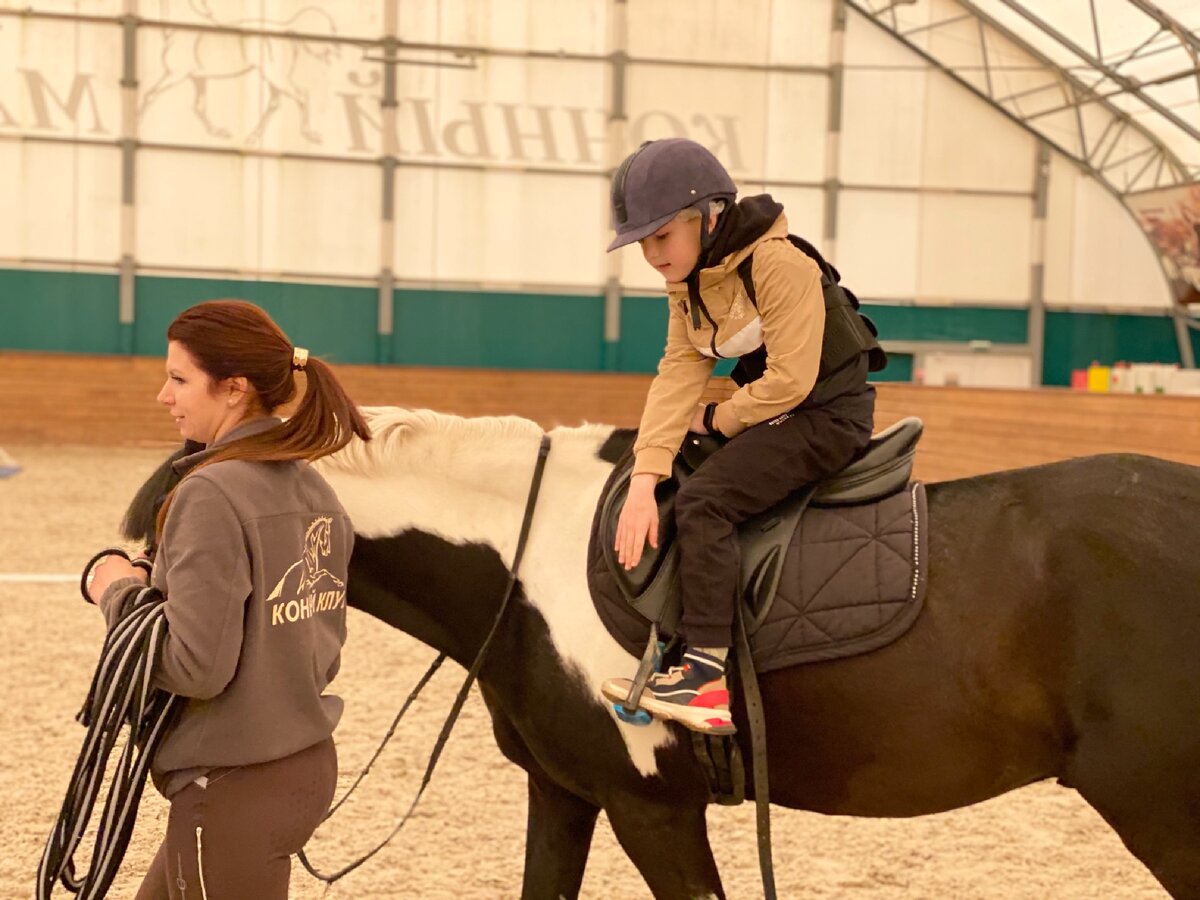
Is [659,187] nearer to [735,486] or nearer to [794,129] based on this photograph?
[735,486]

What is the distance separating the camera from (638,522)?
6.60 feet

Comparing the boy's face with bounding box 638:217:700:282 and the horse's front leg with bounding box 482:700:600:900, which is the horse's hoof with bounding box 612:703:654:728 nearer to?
the horse's front leg with bounding box 482:700:600:900

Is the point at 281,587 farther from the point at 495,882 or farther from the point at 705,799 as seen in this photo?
the point at 495,882

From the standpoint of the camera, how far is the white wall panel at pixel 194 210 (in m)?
15.0

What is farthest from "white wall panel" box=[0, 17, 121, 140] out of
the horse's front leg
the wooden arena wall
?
the horse's front leg

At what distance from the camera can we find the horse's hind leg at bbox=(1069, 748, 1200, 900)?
1904 millimetres

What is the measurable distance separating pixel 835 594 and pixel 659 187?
0.75 m

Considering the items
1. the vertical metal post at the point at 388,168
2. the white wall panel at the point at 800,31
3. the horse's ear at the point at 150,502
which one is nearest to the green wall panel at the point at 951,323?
the white wall panel at the point at 800,31

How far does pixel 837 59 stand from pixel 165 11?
8742 mm

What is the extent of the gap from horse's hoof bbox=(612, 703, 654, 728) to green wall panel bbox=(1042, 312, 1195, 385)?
15585 millimetres

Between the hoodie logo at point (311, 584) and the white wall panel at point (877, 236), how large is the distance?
14744mm

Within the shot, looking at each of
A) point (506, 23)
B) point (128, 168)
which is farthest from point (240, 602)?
point (506, 23)

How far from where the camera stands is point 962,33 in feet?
52.4

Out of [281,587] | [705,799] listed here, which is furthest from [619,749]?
[281,587]
